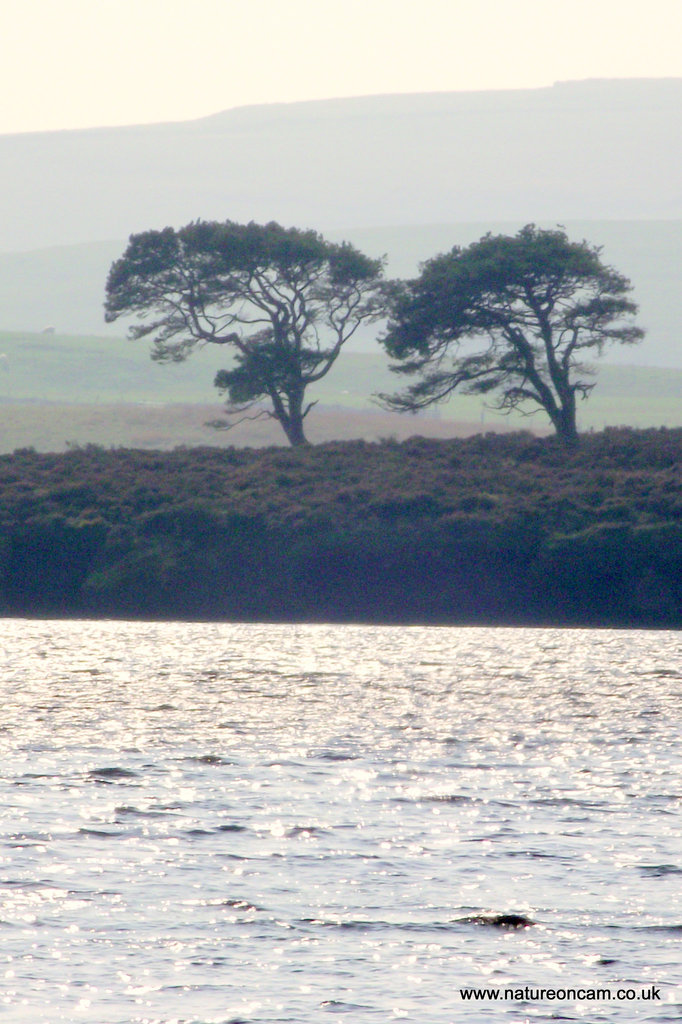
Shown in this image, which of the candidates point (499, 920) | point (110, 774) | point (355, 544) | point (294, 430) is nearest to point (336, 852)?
point (499, 920)

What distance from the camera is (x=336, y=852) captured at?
1627cm

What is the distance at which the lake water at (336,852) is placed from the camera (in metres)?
12.1

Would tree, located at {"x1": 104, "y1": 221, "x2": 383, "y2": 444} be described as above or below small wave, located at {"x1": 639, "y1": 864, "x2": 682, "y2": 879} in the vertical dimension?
above

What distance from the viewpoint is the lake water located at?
1209 cm

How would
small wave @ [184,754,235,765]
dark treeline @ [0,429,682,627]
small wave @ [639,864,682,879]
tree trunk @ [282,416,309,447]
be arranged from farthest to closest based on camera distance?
tree trunk @ [282,416,309,447] < dark treeline @ [0,429,682,627] < small wave @ [184,754,235,765] < small wave @ [639,864,682,879]

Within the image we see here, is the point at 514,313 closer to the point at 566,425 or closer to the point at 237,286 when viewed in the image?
the point at 566,425

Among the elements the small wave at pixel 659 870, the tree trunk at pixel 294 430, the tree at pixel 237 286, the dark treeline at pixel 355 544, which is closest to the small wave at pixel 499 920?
the small wave at pixel 659 870

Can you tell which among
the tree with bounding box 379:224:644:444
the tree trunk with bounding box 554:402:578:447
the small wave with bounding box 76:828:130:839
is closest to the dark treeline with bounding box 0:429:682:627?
the tree trunk with bounding box 554:402:578:447

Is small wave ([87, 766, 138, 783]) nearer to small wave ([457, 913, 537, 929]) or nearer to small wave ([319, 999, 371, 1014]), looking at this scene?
small wave ([457, 913, 537, 929])

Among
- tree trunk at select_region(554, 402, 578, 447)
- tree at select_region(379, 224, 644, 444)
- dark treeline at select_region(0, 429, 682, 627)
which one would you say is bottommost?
dark treeline at select_region(0, 429, 682, 627)

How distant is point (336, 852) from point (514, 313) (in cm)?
6445

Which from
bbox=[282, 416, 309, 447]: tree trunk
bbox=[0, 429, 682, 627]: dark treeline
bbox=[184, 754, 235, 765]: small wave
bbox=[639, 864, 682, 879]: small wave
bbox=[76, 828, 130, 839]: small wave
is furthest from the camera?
bbox=[282, 416, 309, 447]: tree trunk

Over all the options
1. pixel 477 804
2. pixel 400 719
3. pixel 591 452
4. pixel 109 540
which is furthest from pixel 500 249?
pixel 477 804

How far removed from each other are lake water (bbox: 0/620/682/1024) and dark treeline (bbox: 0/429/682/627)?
19969 mm
